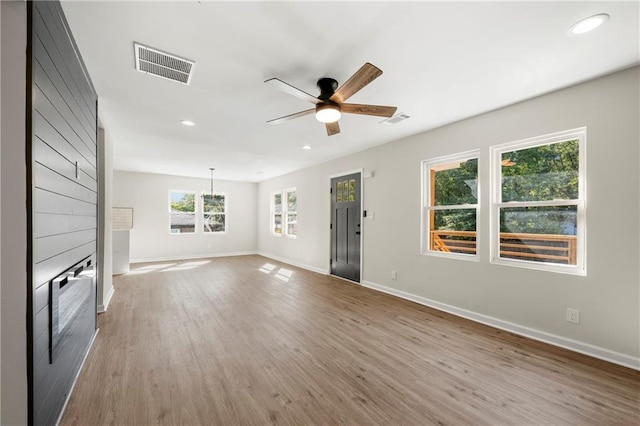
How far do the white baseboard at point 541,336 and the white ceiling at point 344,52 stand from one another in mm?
2498

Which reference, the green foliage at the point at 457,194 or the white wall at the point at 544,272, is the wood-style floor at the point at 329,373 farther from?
the green foliage at the point at 457,194

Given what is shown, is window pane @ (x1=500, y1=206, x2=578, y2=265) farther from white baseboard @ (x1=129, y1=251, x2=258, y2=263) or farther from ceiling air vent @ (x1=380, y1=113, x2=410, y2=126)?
white baseboard @ (x1=129, y1=251, x2=258, y2=263)

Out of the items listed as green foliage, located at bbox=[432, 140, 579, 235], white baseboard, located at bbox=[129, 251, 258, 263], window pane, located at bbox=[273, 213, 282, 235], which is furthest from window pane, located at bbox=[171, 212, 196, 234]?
green foliage, located at bbox=[432, 140, 579, 235]

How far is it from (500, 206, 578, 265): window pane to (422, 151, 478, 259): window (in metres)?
0.37

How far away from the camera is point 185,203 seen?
8.18 metres

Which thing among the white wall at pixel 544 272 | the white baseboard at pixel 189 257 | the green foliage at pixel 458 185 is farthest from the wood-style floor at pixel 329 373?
the white baseboard at pixel 189 257

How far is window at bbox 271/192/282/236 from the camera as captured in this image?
27.1 ft

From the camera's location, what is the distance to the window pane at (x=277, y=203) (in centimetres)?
830

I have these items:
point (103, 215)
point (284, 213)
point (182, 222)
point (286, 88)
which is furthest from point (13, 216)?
point (182, 222)

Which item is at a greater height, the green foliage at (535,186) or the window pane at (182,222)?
the green foliage at (535,186)

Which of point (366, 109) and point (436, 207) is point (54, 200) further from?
point (436, 207)

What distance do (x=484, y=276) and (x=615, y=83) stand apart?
2228 mm

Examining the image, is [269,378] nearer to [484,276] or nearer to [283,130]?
[484,276]

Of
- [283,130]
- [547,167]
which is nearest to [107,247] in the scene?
[283,130]
